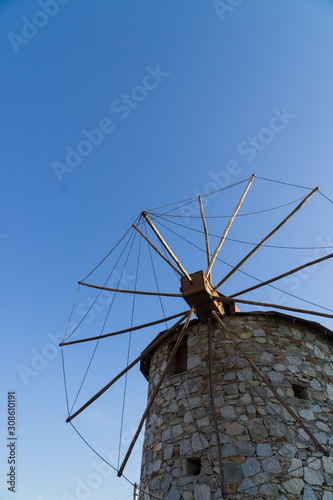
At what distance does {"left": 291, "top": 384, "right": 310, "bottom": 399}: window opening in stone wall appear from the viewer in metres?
8.43

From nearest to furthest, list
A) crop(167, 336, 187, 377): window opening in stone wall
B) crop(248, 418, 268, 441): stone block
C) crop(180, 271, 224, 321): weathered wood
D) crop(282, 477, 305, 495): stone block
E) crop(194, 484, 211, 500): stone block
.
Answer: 1. crop(282, 477, 305, 495): stone block
2. crop(194, 484, 211, 500): stone block
3. crop(248, 418, 268, 441): stone block
4. crop(180, 271, 224, 321): weathered wood
5. crop(167, 336, 187, 377): window opening in stone wall

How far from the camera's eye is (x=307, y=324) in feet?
31.1

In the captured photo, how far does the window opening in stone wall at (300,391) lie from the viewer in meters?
8.43

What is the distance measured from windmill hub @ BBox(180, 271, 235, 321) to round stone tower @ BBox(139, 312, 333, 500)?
96 centimetres

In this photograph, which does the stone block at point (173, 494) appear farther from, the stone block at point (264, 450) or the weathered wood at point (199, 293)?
the weathered wood at point (199, 293)

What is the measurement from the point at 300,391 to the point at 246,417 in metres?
1.41

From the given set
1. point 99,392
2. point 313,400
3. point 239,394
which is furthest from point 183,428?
point 313,400

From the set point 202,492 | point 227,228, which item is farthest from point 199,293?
point 202,492

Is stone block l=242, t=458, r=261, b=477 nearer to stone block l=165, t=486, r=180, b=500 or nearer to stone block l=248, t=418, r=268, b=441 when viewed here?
stone block l=248, t=418, r=268, b=441

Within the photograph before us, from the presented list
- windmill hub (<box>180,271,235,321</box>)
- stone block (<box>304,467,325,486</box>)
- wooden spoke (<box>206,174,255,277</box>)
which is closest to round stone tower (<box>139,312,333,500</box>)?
stone block (<box>304,467,325,486</box>)

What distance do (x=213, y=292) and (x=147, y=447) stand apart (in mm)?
3941

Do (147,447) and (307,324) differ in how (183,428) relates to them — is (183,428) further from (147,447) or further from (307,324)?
(307,324)

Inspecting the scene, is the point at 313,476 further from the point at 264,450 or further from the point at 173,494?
the point at 173,494

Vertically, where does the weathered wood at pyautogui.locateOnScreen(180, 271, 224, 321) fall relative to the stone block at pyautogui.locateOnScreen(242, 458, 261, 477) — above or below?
above
